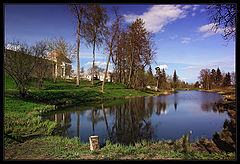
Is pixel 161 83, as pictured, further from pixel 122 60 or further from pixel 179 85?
pixel 122 60

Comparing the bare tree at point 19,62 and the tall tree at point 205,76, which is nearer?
the bare tree at point 19,62

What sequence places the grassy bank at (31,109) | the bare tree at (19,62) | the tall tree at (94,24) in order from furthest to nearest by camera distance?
the tall tree at (94,24)
the bare tree at (19,62)
the grassy bank at (31,109)

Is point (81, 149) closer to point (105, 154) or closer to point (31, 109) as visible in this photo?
point (105, 154)

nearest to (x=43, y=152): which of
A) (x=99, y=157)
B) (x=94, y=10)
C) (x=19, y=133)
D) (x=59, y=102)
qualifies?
(x=99, y=157)

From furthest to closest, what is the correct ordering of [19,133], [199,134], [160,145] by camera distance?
[199,134], [19,133], [160,145]

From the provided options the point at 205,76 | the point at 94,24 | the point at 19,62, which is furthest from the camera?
the point at 205,76

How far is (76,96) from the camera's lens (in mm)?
17953

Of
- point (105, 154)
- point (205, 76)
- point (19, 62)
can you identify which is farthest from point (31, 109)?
point (205, 76)

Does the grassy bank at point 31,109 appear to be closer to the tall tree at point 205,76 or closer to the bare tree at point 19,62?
the bare tree at point 19,62

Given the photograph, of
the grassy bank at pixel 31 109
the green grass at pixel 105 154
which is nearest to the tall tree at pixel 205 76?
the grassy bank at pixel 31 109

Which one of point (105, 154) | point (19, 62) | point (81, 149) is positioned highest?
point (19, 62)

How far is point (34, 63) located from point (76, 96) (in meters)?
6.08

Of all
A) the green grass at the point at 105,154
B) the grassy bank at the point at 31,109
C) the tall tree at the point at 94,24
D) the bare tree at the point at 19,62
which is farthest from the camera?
the tall tree at the point at 94,24

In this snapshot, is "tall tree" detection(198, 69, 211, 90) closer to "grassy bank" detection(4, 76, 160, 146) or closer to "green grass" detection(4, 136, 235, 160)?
"grassy bank" detection(4, 76, 160, 146)
